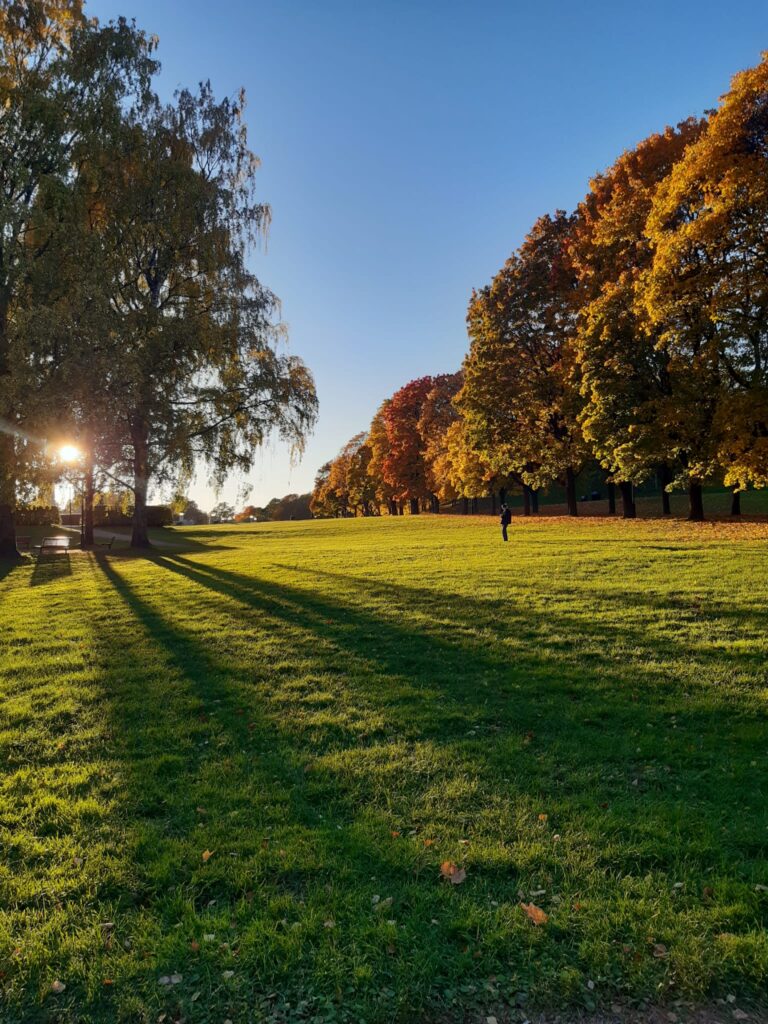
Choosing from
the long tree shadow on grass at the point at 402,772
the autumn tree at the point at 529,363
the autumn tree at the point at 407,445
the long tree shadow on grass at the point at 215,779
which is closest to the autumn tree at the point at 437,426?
the autumn tree at the point at 407,445

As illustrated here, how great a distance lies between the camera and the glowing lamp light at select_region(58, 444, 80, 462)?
65.9ft

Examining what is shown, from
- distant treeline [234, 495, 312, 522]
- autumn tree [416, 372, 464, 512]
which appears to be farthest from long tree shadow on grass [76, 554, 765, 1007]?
distant treeline [234, 495, 312, 522]

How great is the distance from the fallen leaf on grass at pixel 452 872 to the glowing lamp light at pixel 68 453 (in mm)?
20126

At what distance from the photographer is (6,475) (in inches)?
752

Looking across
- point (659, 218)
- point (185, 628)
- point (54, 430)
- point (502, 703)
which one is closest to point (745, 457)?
point (659, 218)

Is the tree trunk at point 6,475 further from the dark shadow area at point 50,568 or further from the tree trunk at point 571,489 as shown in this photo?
the tree trunk at point 571,489

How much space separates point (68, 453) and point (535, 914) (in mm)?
22530

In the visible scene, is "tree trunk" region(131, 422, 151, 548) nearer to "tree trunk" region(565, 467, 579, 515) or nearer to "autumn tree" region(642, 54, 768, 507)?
"autumn tree" region(642, 54, 768, 507)

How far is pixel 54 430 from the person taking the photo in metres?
18.1

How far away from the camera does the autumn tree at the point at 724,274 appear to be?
753 inches

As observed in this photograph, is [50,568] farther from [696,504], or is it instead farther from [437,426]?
[437,426]

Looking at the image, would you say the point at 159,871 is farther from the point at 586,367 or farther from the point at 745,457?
the point at 586,367

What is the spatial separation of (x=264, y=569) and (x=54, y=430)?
8.06m

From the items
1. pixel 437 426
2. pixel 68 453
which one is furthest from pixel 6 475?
pixel 437 426
